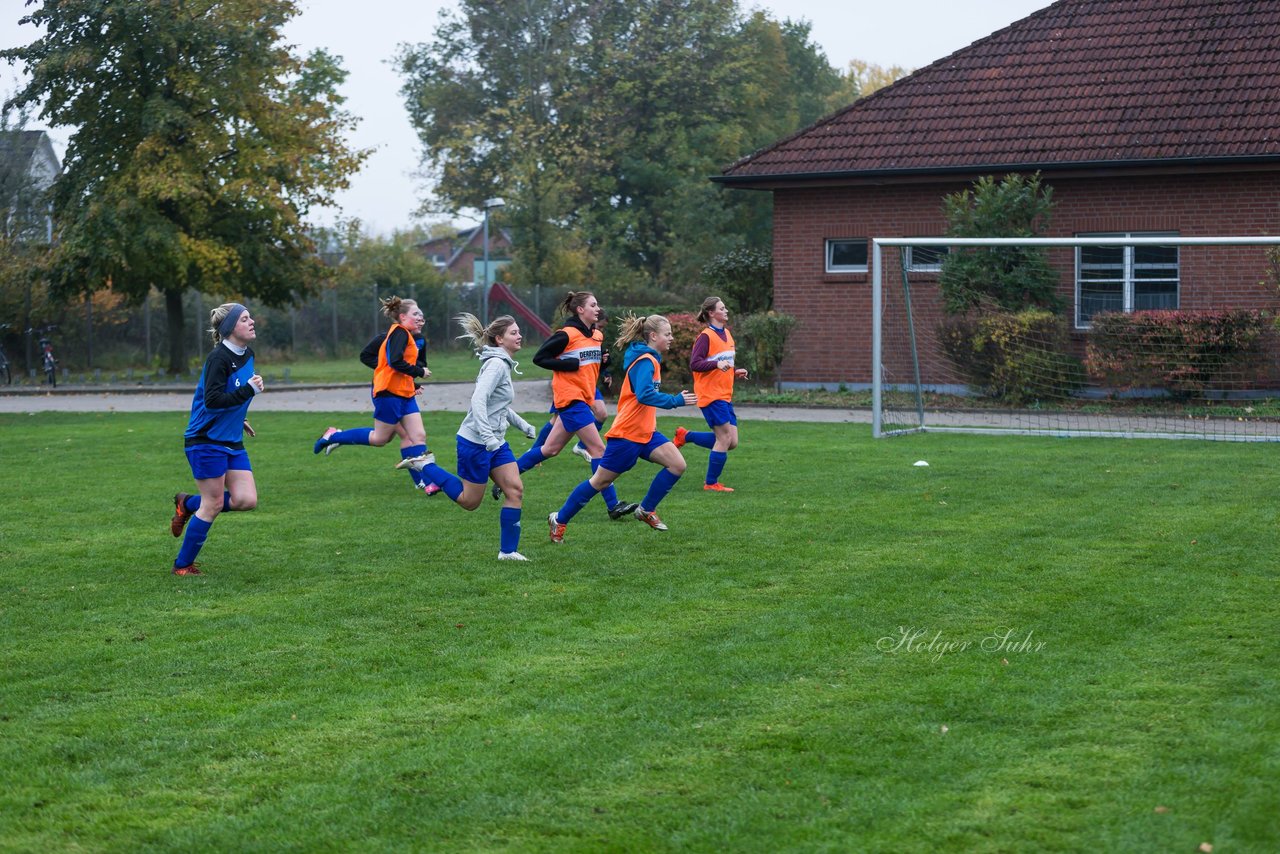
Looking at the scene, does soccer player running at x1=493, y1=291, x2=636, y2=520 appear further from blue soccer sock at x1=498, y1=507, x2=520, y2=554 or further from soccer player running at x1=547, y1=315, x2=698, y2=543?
blue soccer sock at x1=498, y1=507, x2=520, y2=554

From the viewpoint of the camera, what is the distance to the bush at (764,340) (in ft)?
80.2

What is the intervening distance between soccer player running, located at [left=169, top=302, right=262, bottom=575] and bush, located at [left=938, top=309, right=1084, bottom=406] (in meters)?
14.7

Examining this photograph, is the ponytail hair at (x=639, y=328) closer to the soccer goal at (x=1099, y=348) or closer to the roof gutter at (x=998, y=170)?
the soccer goal at (x=1099, y=348)

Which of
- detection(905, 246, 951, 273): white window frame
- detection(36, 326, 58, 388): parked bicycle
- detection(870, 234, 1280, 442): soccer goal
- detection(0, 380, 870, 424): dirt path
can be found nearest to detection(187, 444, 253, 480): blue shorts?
detection(870, 234, 1280, 442): soccer goal

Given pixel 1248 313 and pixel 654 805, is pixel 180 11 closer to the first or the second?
pixel 1248 313

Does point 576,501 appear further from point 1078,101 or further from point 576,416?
point 1078,101

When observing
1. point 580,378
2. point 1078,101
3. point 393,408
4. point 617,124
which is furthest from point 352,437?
point 617,124

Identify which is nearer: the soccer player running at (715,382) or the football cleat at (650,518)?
the football cleat at (650,518)

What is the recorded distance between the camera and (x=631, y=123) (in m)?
53.6

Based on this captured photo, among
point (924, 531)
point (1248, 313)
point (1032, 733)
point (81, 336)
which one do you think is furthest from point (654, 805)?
point (81, 336)

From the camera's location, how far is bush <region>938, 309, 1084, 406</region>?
21.7 meters

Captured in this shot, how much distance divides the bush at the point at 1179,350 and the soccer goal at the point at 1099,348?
0.02 m

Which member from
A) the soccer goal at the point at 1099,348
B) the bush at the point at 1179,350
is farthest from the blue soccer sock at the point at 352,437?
the bush at the point at 1179,350

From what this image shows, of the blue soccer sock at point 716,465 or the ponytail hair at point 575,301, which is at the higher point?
the ponytail hair at point 575,301
